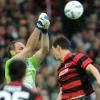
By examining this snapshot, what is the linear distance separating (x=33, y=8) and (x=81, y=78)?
27.3 feet

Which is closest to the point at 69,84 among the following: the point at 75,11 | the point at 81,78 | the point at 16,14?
the point at 81,78

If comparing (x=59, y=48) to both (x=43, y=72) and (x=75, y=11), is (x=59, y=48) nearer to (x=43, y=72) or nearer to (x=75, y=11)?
(x=75, y=11)

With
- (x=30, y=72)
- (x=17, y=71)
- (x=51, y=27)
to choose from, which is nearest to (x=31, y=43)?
(x=30, y=72)

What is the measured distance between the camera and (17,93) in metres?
7.80

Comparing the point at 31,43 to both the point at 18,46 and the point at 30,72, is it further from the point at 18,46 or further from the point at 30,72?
the point at 30,72

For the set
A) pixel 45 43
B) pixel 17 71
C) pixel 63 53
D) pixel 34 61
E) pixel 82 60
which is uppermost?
pixel 45 43

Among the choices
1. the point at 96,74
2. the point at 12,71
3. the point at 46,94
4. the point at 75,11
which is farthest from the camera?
the point at 46,94

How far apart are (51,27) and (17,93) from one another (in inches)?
373

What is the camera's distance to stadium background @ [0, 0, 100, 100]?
15133 millimetres

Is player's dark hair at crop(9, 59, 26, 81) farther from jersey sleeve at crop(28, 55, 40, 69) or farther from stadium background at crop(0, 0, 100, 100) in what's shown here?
stadium background at crop(0, 0, 100, 100)

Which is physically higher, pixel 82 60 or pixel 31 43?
pixel 31 43

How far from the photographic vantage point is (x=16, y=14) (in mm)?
17078

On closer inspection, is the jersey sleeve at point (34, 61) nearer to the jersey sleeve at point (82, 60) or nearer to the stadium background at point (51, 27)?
the jersey sleeve at point (82, 60)

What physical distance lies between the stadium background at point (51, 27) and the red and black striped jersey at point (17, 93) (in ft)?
21.5
